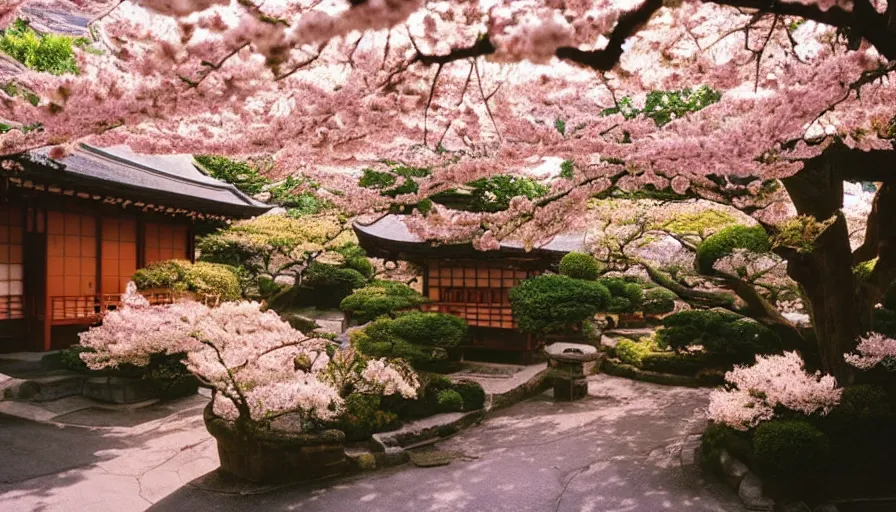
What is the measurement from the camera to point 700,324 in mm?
14125

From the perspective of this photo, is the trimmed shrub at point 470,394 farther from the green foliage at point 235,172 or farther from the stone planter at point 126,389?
the green foliage at point 235,172

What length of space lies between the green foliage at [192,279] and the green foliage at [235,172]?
541 inches

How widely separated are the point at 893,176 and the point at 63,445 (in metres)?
11.6

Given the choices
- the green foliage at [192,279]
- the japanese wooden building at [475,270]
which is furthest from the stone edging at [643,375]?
the green foliage at [192,279]

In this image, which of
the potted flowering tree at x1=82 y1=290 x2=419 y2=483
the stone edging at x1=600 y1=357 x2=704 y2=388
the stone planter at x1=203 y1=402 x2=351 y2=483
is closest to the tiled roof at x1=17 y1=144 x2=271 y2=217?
the potted flowering tree at x1=82 y1=290 x2=419 y2=483

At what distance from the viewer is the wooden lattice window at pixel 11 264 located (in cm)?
1163

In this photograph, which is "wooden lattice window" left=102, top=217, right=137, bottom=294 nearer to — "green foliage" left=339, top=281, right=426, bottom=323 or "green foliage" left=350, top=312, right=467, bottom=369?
"green foliage" left=339, top=281, right=426, bottom=323

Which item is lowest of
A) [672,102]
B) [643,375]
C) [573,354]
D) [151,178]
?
[643,375]

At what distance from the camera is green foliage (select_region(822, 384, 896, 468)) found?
6.82 metres

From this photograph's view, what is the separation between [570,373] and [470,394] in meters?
2.86

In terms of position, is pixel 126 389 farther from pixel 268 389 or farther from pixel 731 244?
pixel 731 244

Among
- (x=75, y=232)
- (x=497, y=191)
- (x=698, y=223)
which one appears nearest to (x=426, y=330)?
(x=698, y=223)

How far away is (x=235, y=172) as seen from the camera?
27.0m

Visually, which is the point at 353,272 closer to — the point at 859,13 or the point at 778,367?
the point at 778,367
